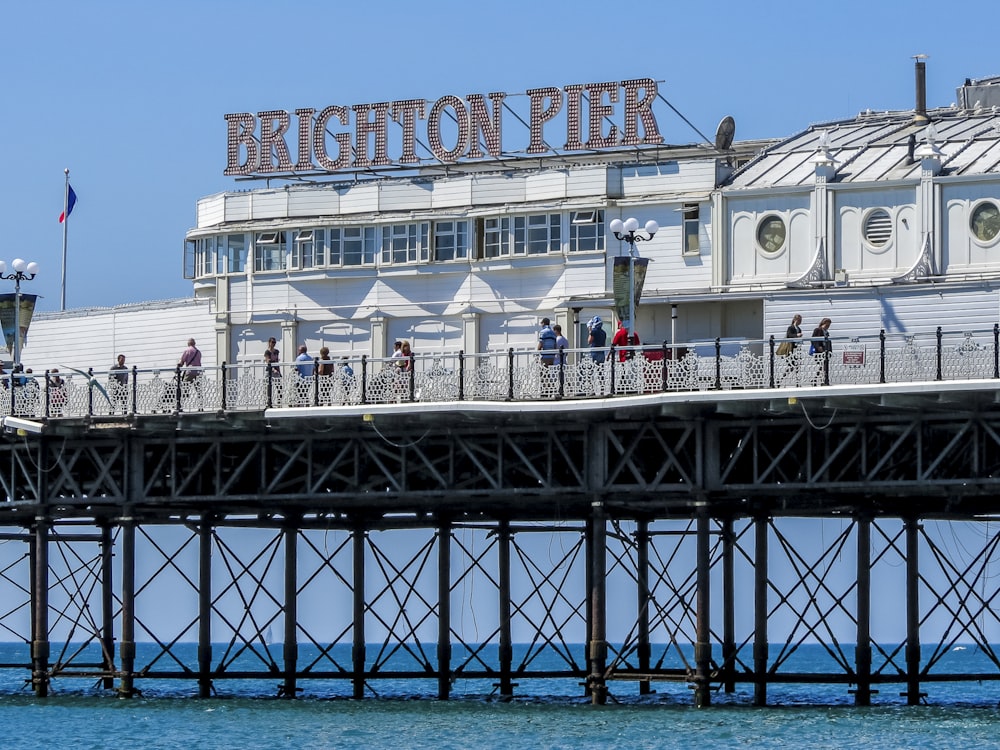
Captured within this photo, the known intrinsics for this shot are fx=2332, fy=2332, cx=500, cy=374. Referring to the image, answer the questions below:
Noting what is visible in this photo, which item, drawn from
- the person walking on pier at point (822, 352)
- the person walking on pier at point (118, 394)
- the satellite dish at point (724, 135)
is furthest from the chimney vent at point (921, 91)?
the person walking on pier at point (118, 394)

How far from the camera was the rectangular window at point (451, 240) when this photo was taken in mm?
66250

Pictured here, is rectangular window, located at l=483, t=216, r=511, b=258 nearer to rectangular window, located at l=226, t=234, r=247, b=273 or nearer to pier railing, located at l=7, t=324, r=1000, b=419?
pier railing, located at l=7, t=324, r=1000, b=419

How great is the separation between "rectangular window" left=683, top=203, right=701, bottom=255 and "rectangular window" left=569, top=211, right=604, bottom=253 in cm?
237

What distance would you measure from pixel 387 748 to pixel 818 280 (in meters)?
17.8

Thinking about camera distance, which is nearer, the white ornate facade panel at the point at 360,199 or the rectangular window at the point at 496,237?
the rectangular window at the point at 496,237

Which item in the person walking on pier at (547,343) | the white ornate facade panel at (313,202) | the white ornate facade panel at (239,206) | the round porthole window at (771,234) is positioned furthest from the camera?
the white ornate facade panel at (239,206)

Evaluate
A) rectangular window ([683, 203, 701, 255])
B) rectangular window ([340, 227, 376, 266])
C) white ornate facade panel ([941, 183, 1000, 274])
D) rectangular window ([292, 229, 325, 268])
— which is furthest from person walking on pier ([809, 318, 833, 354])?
rectangular window ([292, 229, 325, 268])

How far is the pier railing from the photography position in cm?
5212

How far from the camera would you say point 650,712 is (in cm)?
6012

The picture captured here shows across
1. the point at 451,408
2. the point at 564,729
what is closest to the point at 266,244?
the point at 451,408

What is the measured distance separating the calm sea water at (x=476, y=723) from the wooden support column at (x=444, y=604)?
2.85 feet

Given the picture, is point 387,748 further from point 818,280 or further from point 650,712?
point 818,280

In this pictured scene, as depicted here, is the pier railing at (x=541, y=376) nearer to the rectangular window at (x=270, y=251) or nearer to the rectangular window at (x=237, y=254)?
the rectangular window at (x=270, y=251)

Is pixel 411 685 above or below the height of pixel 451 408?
below
